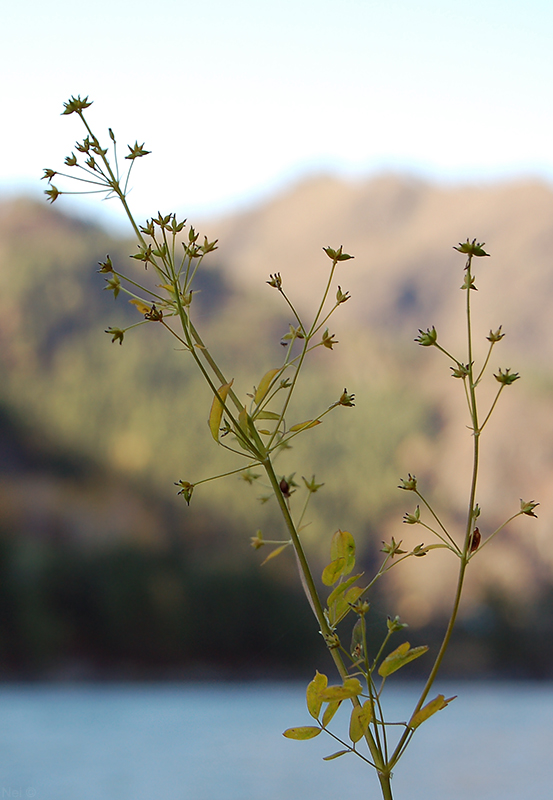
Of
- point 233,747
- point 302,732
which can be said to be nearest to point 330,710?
point 302,732

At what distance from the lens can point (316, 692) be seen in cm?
22

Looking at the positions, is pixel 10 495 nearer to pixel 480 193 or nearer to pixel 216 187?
pixel 216 187

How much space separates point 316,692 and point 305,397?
4.15 feet

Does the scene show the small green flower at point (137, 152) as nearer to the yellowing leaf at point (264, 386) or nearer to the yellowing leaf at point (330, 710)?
the yellowing leaf at point (264, 386)

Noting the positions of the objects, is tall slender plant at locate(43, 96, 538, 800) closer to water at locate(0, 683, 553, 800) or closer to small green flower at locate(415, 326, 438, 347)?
small green flower at locate(415, 326, 438, 347)

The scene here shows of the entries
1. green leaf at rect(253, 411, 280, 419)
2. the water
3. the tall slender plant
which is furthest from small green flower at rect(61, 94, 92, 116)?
the water

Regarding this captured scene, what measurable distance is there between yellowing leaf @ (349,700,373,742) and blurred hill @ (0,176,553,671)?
1.08 meters

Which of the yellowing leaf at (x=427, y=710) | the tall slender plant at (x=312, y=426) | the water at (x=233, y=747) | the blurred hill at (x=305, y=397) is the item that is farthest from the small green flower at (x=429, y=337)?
the blurred hill at (x=305, y=397)

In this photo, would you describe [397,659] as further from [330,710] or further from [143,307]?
[143,307]

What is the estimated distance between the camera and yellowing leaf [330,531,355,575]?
0.77 ft

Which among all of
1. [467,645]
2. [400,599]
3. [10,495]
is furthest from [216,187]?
[467,645]

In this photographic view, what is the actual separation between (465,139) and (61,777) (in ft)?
3.76

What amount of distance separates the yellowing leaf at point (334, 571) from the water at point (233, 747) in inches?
31.3

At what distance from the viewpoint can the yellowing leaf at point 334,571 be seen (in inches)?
9.1
